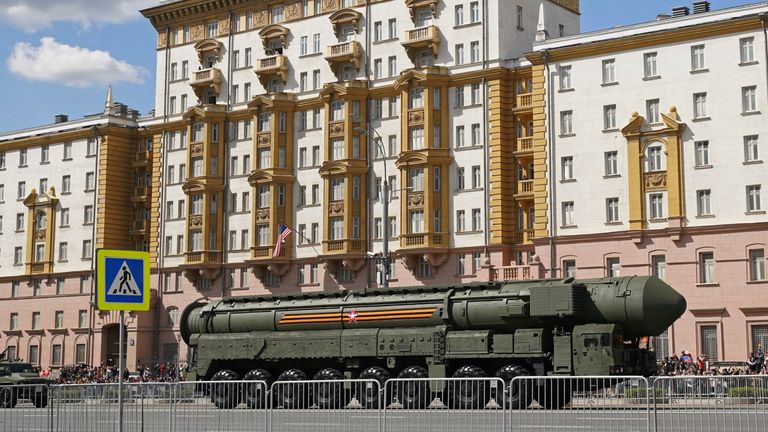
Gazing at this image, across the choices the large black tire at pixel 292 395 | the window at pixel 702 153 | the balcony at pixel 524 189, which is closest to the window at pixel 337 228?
the balcony at pixel 524 189

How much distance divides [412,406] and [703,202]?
1650 inches

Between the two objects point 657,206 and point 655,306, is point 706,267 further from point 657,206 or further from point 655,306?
point 655,306

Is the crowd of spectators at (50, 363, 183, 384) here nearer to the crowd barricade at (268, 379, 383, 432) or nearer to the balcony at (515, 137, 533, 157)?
the balcony at (515, 137, 533, 157)

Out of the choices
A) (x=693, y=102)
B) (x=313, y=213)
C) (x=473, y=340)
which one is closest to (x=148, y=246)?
(x=313, y=213)

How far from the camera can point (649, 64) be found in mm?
64125

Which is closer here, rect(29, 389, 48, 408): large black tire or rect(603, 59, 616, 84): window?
rect(29, 389, 48, 408): large black tire

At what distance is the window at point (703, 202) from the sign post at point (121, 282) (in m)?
47.0

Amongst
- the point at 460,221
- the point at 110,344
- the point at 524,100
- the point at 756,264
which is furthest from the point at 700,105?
the point at 110,344

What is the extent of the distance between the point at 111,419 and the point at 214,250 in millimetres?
59459

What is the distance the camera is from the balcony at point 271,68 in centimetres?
7912

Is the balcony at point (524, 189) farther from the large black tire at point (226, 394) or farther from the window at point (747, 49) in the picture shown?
the large black tire at point (226, 394)

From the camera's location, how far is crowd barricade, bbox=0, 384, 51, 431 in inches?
899

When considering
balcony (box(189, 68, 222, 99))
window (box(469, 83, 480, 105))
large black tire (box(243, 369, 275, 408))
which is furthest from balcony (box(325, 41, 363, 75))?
large black tire (box(243, 369, 275, 408))

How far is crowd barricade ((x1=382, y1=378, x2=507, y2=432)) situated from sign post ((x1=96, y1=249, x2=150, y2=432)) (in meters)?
4.88
